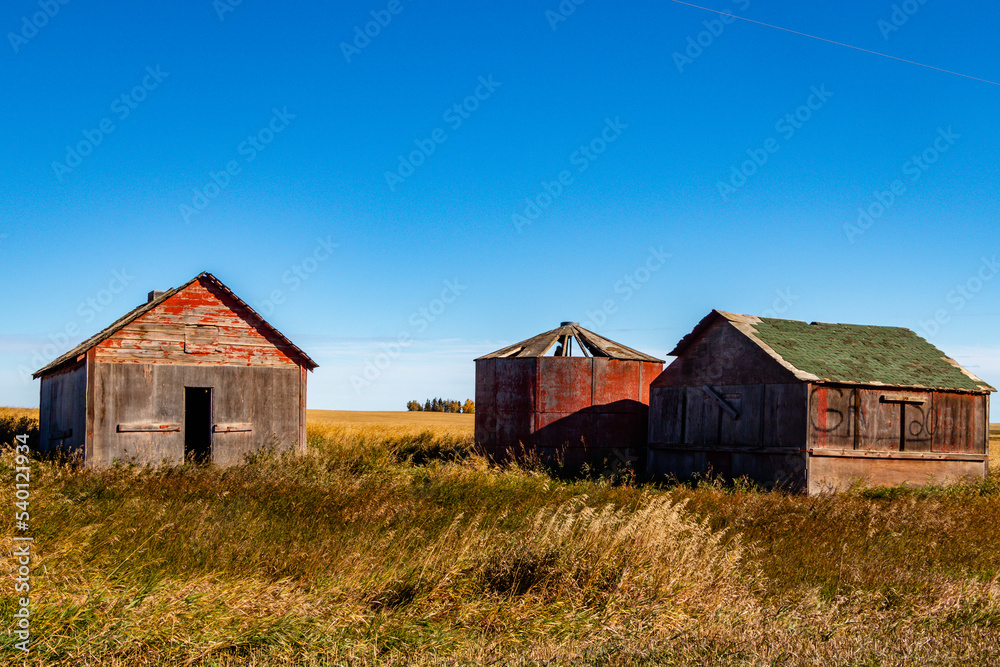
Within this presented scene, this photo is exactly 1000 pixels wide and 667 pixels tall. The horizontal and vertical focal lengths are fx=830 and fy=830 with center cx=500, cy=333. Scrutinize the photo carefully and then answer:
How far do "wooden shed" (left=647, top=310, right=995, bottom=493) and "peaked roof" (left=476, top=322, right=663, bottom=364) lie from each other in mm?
1429

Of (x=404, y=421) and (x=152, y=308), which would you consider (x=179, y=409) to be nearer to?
(x=152, y=308)

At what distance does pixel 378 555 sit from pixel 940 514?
869cm

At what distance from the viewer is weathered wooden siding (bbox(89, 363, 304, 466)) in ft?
52.6

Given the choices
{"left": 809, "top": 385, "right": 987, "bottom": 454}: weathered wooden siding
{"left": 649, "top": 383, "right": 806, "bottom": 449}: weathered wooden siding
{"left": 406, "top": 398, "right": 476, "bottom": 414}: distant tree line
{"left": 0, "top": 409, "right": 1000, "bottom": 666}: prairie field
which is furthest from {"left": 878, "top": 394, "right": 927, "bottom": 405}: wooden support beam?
{"left": 406, "top": 398, "right": 476, "bottom": 414}: distant tree line

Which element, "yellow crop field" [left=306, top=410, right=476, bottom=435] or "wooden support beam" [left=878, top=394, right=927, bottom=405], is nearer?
"wooden support beam" [left=878, top=394, right=927, bottom=405]

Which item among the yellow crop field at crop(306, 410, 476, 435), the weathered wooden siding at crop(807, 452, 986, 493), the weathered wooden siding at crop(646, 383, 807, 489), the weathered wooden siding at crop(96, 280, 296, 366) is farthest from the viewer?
the yellow crop field at crop(306, 410, 476, 435)

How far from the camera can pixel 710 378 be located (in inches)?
726

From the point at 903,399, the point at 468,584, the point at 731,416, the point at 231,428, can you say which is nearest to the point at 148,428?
the point at 231,428

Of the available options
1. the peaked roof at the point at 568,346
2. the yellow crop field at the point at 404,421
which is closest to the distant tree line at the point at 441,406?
the yellow crop field at the point at 404,421

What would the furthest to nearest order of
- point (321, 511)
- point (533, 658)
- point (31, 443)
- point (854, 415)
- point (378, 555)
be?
point (31, 443)
point (854, 415)
point (321, 511)
point (378, 555)
point (533, 658)

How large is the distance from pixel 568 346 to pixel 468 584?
49.3ft

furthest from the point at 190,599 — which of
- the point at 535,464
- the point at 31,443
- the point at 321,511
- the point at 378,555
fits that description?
the point at 31,443

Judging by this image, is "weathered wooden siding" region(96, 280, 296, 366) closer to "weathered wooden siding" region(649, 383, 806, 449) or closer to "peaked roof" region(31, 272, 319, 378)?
"peaked roof" region(31, 272, 319, 378)

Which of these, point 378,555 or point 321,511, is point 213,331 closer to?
point 321,511
